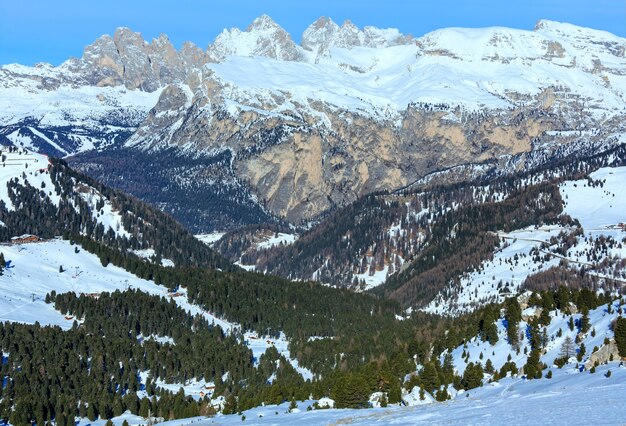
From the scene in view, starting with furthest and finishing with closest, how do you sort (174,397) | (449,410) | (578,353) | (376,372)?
(174,397) → (376,372) → (578,353) → (449,410)

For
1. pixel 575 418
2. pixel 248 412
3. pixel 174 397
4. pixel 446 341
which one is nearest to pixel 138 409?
pixel 174 397

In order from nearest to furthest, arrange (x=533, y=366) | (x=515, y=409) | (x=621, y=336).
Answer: (x=515, y=409)
(x=621, y=336)
(x=533, y=366)

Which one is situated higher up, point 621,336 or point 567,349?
point 567,349

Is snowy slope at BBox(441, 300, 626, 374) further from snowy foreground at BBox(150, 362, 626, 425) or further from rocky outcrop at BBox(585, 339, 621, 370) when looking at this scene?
snowy foreground at BBox(150, 362, 626, 425)

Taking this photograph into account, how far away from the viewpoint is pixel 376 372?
150250 millimetres

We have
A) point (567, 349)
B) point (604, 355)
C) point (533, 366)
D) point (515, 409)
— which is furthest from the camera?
point (567, 349)

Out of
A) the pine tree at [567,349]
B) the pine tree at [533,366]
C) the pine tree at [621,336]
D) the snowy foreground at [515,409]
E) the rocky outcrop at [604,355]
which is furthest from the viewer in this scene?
the pine tree at [567,349]

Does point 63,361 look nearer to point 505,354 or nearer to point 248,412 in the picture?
point 248,412

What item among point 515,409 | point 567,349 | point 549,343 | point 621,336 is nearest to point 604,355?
point 621,336

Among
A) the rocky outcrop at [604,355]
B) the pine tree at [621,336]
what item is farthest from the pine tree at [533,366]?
the pine tree at [621,336]

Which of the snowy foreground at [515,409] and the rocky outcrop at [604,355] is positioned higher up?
the rocky outcrop at [604,355]

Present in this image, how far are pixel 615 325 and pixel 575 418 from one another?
49563 millimetres

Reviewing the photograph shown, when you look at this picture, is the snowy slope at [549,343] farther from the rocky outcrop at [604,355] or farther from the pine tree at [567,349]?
the rocky outcrop at [604,355]

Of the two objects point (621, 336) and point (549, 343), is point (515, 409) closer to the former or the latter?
point (621, 336)
